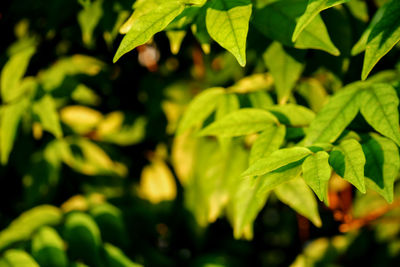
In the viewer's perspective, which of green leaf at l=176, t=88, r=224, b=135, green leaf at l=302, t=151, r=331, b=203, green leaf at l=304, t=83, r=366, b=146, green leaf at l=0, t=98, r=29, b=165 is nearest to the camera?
A: green leaf at l=302, t=151, r=331, b=203

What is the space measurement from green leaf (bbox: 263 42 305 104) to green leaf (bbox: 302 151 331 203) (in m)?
0.30

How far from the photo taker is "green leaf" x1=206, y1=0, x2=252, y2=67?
646 millimetres

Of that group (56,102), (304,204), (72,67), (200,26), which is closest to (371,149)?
(304,204)

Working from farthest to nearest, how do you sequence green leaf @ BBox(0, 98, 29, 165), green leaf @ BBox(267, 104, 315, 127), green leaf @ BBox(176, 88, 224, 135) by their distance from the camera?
green leaf @ BBox(0, 98, 29, 165)
green leaf @ BBox(176, 88, 224, 135)
green leaf @ BBox(267, 104, 315, 127)

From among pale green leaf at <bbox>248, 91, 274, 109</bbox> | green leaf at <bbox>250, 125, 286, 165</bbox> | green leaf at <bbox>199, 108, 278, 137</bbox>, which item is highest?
green leaf at <bbox>199, 108, 278, 137</bbox>

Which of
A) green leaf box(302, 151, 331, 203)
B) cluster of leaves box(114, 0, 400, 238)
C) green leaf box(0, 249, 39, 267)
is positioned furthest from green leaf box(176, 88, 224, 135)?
green leaf box(0, 249, 39, 267)

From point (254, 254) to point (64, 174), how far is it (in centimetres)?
86

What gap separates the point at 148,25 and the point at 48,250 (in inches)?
27.2

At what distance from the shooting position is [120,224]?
1.17 metres

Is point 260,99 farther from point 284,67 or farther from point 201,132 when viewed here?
point 201,132

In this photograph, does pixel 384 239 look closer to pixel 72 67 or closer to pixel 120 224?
pixel 120 224

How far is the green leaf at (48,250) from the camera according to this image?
1.01 m

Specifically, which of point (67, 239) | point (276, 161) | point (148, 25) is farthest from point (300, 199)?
point (67, 239)

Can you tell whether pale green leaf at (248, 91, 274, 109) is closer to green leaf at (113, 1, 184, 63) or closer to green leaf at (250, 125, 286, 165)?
green leaf at (250, 125, 286, 165)
